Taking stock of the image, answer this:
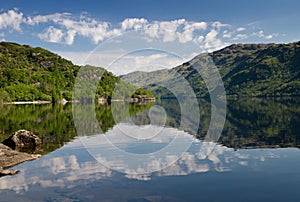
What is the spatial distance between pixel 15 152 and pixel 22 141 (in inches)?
294

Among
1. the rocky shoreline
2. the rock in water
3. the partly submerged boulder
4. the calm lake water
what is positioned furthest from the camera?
the rock in water

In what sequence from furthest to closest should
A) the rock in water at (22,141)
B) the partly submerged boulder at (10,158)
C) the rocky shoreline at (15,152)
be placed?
the rock in water at (22,141) → the partly submerged boulder at (10,158) → the rocky shoreline at (15,152)

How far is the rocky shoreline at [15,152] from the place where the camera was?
90.6 feet

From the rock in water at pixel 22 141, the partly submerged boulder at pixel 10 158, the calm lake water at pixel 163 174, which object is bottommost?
the calm lake water at pixel 163 174

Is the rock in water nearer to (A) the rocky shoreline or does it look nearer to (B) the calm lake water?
(A) the rocky shoreline

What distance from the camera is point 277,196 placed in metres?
19.4

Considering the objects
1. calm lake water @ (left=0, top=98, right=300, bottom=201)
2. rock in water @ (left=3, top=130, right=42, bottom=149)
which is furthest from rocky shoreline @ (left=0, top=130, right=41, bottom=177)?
calm lake water @ (left=0, top=98, right=300, bottom=201)

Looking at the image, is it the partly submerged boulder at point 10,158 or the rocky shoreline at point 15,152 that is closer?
the rocky shoreline at point 15,152

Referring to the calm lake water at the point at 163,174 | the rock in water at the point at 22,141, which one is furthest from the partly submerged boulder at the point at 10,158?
the rock in water at the point at 22,141

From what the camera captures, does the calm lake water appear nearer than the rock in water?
Yes

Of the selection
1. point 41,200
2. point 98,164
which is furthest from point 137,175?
point 41,200

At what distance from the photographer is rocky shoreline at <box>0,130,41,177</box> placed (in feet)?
90.6

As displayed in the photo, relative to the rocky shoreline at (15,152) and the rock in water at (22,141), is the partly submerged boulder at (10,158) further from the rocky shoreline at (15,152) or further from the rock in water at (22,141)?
the rock in water at (22,141)

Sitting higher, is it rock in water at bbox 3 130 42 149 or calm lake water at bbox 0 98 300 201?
rock in water at bbox 3 130 42 149
